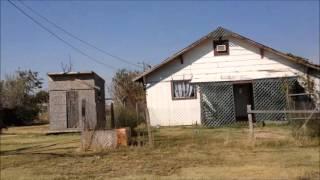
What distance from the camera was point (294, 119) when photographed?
1792 centimetres

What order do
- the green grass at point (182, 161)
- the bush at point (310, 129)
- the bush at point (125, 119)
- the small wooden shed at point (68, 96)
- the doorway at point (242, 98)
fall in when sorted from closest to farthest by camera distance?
the green grass at point (182, 161) → the bush at point (310, 129) → the bush at point (125, 119) → the small wooden shed at point (68, 96) → the doorway at point (242, 98)

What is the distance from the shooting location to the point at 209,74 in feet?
98.2

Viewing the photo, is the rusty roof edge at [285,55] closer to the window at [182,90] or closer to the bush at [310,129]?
the window at [182,90]

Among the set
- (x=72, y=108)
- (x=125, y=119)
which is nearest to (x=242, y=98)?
(x=72, y=108)

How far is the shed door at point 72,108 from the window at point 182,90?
5356 millimetres

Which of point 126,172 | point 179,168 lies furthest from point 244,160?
point 126,172

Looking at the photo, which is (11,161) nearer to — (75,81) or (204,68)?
(75,81)

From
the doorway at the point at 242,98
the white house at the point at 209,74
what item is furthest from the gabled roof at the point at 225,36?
the doorway at the point at 242,98

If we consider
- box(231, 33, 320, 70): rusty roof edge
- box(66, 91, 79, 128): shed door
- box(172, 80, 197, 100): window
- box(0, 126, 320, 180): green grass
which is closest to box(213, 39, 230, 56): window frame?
box(231, 33, 320, 70): rusty roof edge

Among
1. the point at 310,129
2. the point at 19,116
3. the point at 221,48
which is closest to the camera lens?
the point at 310,129

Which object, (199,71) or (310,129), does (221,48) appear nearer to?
(199,71)

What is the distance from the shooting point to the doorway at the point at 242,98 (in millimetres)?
31609

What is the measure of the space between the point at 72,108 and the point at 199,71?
7148mm

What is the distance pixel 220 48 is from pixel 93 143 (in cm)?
1439
